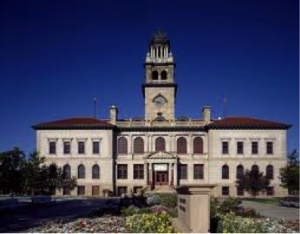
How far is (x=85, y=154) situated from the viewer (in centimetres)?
5544

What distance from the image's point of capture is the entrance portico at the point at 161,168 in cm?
5497

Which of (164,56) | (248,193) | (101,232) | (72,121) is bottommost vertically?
(248,193)

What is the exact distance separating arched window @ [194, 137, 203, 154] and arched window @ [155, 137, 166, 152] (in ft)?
14.0

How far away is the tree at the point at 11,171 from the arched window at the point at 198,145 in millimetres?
25505

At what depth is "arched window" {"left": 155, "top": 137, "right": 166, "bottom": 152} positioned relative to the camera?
5644 centimetres

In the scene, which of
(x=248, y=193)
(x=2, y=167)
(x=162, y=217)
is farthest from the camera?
(x=248, y=193)

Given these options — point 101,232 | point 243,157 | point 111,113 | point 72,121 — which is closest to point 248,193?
point 243,157

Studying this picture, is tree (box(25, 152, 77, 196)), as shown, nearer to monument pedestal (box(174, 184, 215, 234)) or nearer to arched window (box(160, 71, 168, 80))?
arched window (box(160, 71, 168, 80))

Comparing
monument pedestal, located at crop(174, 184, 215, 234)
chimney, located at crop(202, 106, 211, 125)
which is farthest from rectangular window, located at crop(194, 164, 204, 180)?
monument pedestal, located at crop(174, 184, 215, 234)

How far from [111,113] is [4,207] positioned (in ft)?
92.9

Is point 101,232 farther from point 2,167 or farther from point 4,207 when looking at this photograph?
point 2,167

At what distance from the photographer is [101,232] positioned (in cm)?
1243

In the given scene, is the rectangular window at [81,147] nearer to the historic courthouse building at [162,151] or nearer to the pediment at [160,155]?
the historic courthouse building at [162,151]

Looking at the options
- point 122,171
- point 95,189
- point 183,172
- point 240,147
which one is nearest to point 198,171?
point 183,172
